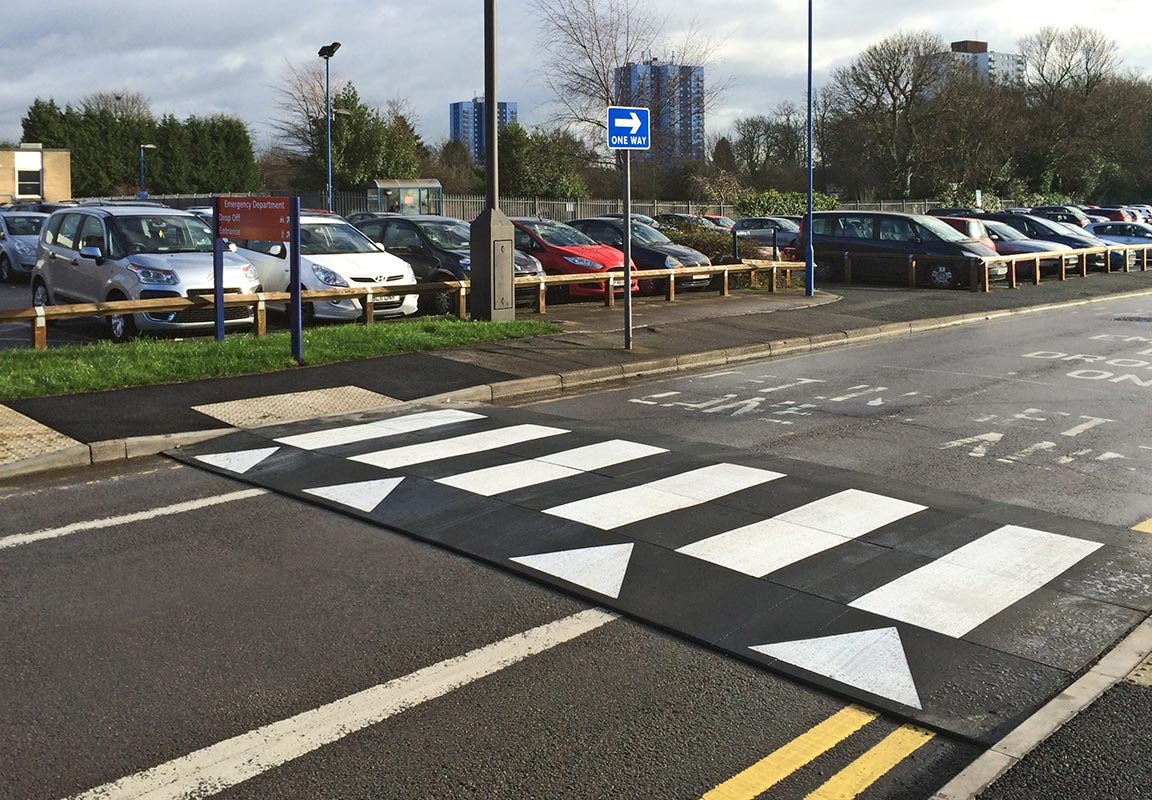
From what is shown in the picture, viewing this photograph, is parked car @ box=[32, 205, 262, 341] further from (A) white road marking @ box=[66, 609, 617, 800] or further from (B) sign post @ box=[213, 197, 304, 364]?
(A) white road marking @ box=[66, 609, 617, 800]

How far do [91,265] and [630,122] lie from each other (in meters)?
7.44

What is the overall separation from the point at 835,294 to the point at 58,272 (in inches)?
580

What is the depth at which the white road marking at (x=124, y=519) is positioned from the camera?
23.0 feet

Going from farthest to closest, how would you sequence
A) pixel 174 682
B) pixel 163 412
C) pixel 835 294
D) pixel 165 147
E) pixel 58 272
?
pixel 165 147
pixel 835 294
pixel 58 272
pixel 163 412
pixel 174 682

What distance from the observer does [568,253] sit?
21875 millimetres

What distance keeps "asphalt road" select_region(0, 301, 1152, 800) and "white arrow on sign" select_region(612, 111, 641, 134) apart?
6.24 meters

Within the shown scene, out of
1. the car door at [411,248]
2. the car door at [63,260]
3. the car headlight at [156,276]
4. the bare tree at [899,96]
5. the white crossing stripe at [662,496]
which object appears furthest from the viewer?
the bare tree at [899,96]

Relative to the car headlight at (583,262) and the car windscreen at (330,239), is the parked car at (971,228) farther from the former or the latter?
the car windscreen at (330,239)

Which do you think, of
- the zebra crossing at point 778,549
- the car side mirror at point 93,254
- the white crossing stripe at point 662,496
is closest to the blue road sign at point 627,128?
the zebra crossing at point 778,549

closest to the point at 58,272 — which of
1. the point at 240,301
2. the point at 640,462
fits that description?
the point at 240,301

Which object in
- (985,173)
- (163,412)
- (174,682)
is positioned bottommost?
(174,682)

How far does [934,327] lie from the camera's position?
20.0 m

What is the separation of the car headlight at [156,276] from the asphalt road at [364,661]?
622 cm

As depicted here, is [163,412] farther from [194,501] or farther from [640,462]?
[640,462]
